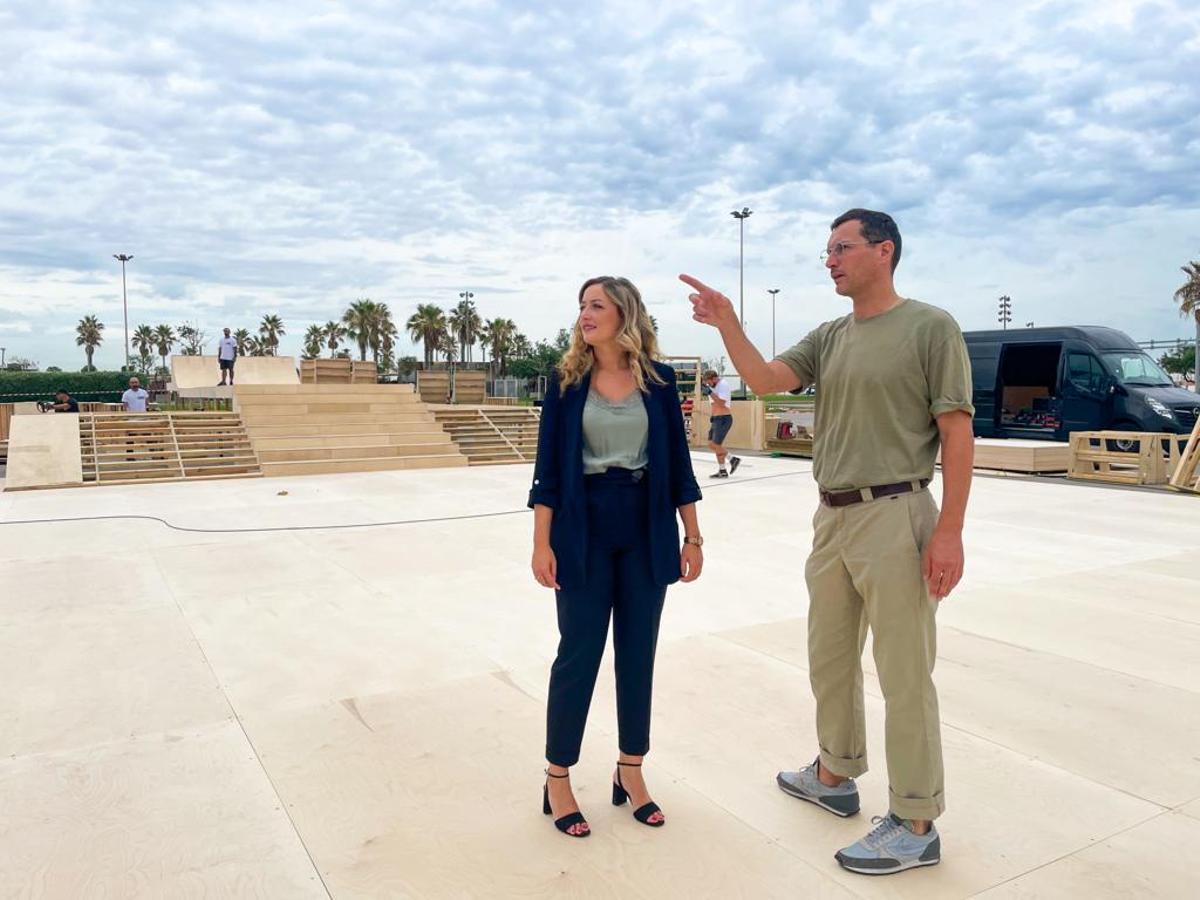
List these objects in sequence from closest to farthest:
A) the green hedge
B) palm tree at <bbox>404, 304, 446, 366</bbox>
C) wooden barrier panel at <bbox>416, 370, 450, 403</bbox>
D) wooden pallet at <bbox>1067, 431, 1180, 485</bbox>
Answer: wooden pallet at <bbox>1067, 431, 1180, 485</bbox> → wooden barrier panel at <bbox>416, 370, 450, 403</bbox> → the green hedge → palm tree at <bbox>404, 304, 446, 366</bbox>

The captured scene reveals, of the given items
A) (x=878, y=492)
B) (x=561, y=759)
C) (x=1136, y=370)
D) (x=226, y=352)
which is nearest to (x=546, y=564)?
(x=561, y=759)

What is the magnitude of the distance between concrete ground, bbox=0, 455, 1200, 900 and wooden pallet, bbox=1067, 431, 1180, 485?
239 inches

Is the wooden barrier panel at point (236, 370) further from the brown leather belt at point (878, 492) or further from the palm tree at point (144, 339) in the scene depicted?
the palm tree at point (144, 339)

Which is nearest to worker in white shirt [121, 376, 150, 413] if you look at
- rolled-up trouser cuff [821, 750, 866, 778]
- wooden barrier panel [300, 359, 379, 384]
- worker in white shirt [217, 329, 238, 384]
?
worker in white shirt [217, 329, 238, 384]

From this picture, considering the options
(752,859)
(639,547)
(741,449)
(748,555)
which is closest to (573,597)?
(639,547)

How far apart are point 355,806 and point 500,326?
80.1m

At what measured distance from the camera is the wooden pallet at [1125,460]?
40.0 ft

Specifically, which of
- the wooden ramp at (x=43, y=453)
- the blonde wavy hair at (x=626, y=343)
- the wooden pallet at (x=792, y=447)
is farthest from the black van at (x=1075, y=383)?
the wooden ramp at (x=43, y=453)

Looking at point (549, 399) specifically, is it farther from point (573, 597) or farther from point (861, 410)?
point (861, 410)

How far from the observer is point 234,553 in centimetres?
727

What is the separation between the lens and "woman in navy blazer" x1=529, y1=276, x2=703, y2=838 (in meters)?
2.62

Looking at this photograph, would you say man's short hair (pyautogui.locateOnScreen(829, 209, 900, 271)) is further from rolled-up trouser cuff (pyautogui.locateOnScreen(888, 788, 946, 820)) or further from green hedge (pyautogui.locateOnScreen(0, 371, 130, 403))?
green hedge (pyautogui.locateOnScreen(0, 371, 130, 403))

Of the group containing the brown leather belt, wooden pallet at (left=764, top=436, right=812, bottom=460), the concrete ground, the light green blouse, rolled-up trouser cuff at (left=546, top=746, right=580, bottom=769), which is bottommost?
the concrete ground

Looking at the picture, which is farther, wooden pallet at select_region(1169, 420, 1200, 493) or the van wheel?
the van wheel
